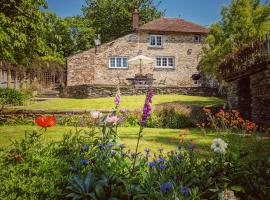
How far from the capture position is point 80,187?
356 cm

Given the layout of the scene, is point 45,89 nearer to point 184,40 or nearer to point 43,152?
point 184,40

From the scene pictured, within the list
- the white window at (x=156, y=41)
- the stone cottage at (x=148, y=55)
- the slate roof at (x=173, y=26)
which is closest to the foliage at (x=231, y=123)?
the stone cottage at (x=148, y=55)

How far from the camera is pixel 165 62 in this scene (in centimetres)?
3688

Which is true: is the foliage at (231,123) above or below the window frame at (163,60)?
below

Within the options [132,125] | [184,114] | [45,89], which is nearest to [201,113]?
[184,114]

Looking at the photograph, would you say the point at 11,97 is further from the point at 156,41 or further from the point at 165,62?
the point at 165,62

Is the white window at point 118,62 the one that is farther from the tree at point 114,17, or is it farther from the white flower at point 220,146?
the white flower at point 220,146

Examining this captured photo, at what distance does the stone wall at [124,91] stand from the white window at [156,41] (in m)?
9.34

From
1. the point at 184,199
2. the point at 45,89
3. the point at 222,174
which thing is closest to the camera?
the point at 184,199

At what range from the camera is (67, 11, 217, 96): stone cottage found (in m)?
34.8

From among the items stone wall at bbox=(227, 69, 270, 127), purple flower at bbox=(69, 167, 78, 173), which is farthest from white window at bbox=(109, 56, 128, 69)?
purple flower at bbox=(69, 167, 78, 173)

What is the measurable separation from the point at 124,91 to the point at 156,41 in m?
11.6

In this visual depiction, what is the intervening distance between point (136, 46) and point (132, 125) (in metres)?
23.1

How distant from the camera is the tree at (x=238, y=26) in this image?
61.7 ft
